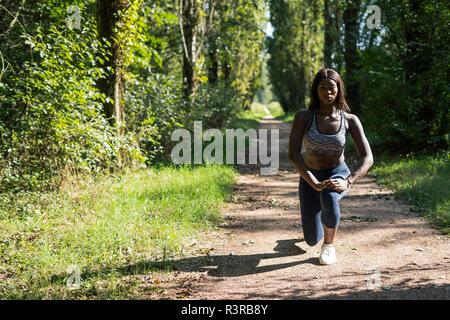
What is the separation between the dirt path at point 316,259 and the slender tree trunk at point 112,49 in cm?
325

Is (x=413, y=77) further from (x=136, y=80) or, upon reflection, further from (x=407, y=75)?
(x=136, y=80)

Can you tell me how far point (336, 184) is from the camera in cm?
402

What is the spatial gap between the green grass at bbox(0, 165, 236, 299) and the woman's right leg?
5.10 feet

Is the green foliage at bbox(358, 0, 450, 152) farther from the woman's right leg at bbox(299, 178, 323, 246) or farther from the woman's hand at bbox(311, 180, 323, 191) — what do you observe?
the woman's hand at bbox(311, 180, 323, 191)

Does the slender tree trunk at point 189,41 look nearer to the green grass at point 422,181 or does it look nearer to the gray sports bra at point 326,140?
the green grass at point 422,181

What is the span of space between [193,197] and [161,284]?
10.2 ft

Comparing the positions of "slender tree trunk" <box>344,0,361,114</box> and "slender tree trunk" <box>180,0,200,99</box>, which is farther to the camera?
"slender tree trunk" <box>344,0,361,114</box>

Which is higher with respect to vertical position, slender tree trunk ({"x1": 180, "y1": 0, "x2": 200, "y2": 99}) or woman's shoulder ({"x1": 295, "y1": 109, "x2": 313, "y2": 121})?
slender tree trunk ({"x1": 180, "y1": 0, "x2": 200, "y2": 99})

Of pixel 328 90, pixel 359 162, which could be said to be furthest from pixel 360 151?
pixel 328 90

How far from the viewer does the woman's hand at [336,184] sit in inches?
158

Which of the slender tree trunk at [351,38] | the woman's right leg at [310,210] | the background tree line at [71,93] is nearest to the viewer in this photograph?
the woman's right leg at [310,210]

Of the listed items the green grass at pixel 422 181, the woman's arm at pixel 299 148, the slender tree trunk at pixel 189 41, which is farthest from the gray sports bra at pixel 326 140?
the slender tree trunk at pixel 189 41

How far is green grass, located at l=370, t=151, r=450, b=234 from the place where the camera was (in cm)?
599

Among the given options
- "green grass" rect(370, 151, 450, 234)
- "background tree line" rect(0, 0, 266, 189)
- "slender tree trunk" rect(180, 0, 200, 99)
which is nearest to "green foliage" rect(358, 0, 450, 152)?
"green grass" rect(370, 151, 450, 234)
